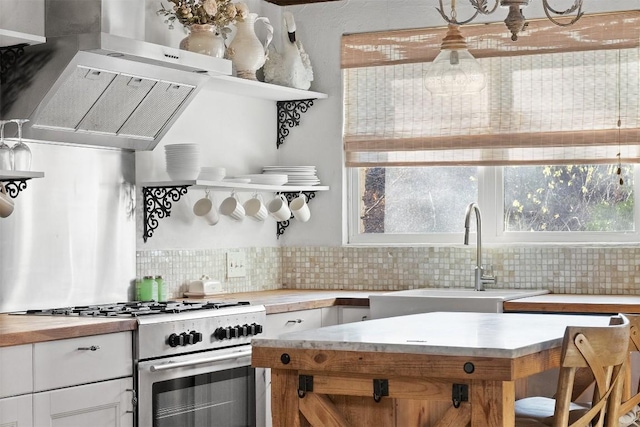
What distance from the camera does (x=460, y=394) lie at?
264cm

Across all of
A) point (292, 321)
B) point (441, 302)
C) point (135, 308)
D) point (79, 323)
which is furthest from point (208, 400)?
point (441, 302)

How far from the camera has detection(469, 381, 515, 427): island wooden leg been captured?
8.45 ft

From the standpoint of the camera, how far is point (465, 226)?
5070 millimetres

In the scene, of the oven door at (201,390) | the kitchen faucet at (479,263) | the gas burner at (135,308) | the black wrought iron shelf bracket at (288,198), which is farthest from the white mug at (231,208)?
the kitchen faucet at (479,263)

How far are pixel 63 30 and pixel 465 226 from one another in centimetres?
216

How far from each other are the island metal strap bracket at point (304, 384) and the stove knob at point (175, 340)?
46.2 inches

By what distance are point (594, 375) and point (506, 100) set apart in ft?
9.15

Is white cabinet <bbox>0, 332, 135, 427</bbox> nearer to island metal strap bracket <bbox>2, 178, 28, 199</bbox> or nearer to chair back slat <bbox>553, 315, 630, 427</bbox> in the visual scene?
island metal strap bracket <bbox>2, 178, 28, 199</bbox>

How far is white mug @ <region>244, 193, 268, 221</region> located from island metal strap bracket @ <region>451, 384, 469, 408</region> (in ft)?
9.28

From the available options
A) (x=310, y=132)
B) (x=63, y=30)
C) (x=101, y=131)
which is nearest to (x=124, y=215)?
(x=101, y=131)

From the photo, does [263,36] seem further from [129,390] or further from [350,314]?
[129,390]

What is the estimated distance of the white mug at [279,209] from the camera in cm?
547

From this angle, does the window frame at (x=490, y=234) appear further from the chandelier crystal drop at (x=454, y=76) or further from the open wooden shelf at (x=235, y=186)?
the chandelier crystal drop at (x=454, y=76)

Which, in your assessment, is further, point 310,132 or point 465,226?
point 310,132
